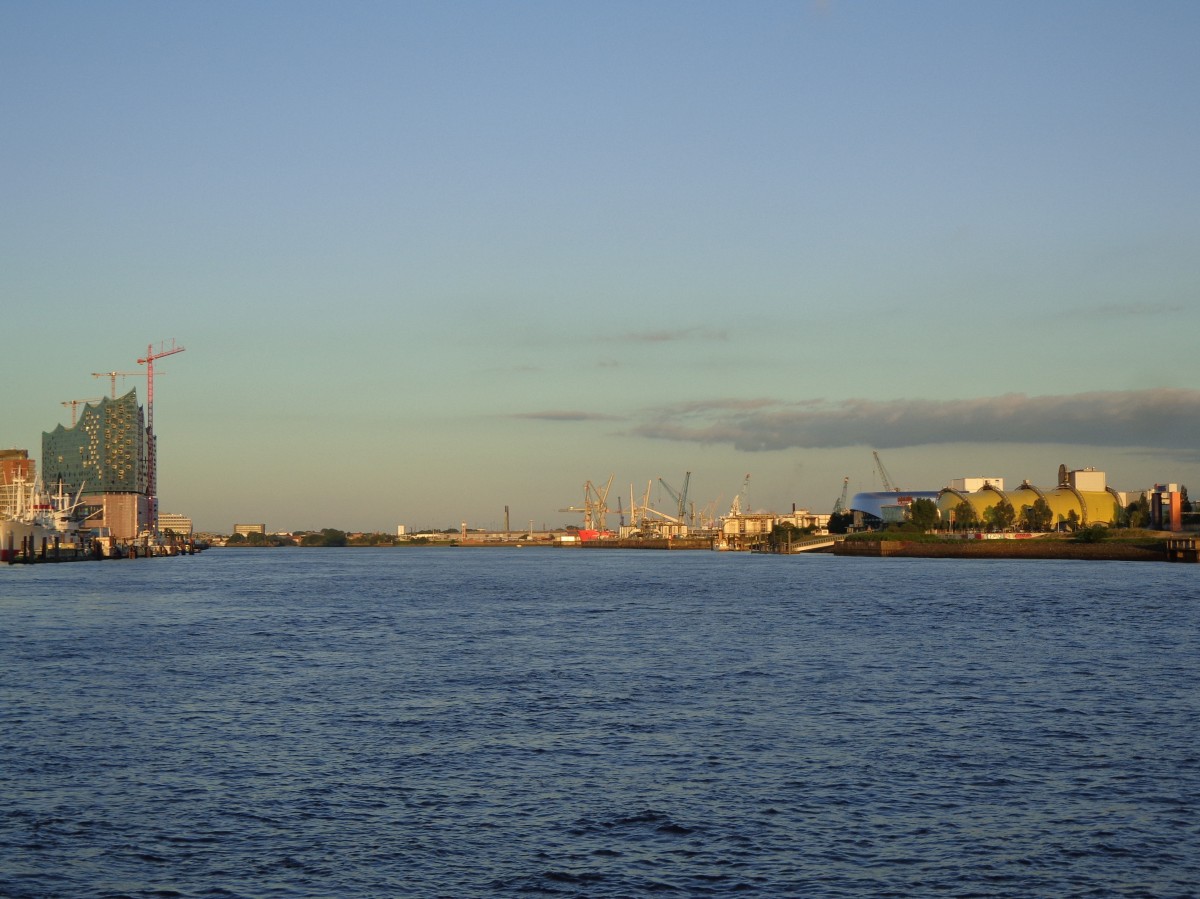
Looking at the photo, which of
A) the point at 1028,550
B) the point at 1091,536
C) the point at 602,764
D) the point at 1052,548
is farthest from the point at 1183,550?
the point at 602,764

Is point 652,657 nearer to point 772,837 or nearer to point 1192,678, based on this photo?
point 1192,678

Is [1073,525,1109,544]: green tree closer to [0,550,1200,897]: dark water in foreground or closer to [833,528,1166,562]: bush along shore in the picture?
[833,528,1166,562]: bush along shore

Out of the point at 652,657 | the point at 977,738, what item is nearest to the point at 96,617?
the point at 652,657

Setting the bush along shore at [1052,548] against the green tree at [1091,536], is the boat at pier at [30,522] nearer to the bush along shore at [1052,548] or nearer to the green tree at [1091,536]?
the bush along shore at [1052,548]

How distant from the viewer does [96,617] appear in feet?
208

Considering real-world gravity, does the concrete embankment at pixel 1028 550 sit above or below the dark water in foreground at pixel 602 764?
below

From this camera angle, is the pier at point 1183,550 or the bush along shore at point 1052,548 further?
the bush along shore at point 1052,548

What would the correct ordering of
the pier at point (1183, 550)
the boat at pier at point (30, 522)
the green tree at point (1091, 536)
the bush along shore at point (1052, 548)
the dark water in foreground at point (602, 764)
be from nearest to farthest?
the dark water in foreground at point (602, 764) < the pier at point (1183, 550) < the boat at pier at point (30, 522) < the bush along shore at point (1052, 548) < the green tree at point (1091, 536)

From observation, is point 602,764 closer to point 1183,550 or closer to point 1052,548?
point 1183,550

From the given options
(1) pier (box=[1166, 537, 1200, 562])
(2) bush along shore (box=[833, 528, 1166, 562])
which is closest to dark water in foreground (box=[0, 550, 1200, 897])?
(1) pier (box=[1166, 537, 1200, 562])

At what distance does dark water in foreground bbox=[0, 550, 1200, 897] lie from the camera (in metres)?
17.2

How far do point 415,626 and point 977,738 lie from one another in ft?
123

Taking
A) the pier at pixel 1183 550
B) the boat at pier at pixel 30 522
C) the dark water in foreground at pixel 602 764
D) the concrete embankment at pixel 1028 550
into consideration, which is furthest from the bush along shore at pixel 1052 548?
the boat at pier at pixel 30 522

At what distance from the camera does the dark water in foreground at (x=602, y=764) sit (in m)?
17.2
